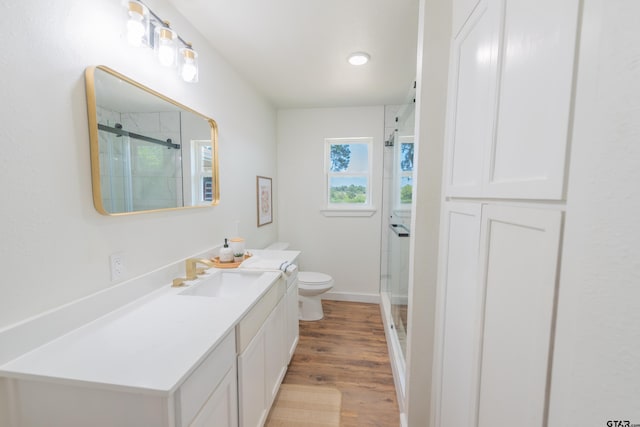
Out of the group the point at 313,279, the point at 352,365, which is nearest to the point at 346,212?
the point at 313,279

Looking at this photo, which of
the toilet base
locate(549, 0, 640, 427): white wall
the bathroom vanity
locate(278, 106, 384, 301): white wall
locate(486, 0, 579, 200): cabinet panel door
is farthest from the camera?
locate(278, 106, 384, 301): white wall

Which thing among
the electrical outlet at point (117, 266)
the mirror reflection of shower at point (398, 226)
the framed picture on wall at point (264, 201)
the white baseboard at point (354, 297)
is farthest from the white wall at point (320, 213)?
the electrical outlet at point (117, 266)

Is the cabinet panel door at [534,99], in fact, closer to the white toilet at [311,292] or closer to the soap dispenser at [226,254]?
the soap dispenser at [226,254]

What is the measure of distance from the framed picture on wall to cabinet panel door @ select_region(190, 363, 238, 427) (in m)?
1.74

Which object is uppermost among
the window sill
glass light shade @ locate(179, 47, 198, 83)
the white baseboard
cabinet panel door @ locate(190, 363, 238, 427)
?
glass light shade @ locate(179, 47, 198, 83)

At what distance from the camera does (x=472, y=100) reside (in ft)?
2.95

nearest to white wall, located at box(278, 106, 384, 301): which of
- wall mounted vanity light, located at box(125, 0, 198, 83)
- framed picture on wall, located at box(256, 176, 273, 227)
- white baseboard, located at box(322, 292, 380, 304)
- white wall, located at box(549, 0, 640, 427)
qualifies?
white baseboard, located at box(322, 292, 380, 304)

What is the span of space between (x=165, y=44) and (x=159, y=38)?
5 cm

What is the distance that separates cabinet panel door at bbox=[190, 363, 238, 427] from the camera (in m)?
0.83

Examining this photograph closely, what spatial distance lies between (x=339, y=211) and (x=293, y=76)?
5.17 feet

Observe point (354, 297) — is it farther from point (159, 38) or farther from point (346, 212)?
point (159, 38)

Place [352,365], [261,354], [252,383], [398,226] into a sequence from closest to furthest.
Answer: [252,383] < [261,354] < [352,365] < [398,226]

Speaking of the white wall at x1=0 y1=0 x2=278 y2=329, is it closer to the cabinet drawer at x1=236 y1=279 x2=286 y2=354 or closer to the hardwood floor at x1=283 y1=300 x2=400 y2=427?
the cabinet drawer at x1=236 y1=279 x2=286 y2=354

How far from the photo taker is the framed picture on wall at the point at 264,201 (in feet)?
8.70
